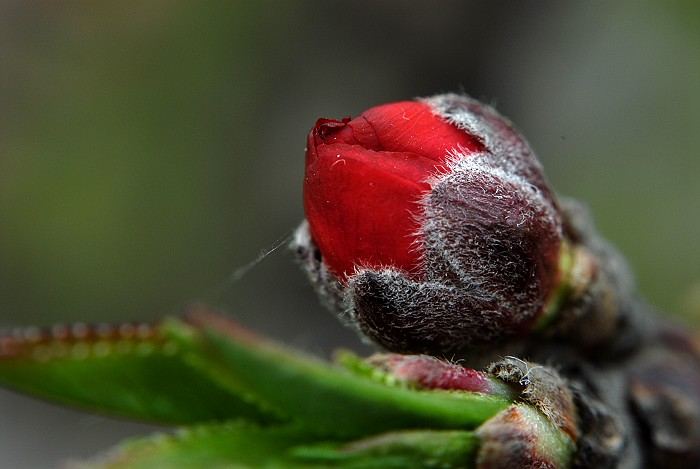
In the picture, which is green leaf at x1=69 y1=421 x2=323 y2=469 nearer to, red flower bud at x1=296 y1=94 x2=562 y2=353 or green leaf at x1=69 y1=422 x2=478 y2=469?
green leaf at x1=69 y1=422 x2=478 y2=469

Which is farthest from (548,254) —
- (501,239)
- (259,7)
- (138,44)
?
(138,44)

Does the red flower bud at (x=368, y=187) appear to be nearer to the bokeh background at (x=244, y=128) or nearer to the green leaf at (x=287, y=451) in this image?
the green leaf at (x=287, y=451)

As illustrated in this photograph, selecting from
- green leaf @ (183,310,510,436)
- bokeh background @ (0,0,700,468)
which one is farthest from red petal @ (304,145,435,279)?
bokeh background @ (0,0,700,468)

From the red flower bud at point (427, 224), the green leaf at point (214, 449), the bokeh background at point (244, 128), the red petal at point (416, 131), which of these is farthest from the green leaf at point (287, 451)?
the bokeh background at point (244, 128)

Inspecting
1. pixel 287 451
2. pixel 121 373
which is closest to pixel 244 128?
pixel 121 373

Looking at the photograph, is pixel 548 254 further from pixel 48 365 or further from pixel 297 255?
pixel 48 365

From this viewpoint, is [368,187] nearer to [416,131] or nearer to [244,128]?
[416,131]
